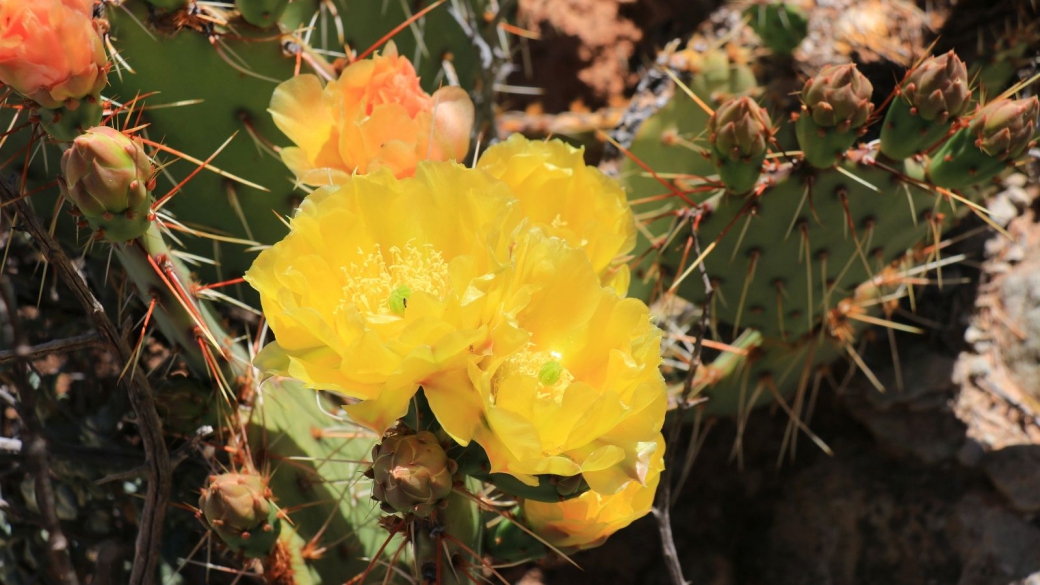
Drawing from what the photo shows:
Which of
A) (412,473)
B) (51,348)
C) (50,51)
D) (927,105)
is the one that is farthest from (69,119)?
(927,105)

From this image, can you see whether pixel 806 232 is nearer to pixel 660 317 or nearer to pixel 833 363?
pixel 660 317

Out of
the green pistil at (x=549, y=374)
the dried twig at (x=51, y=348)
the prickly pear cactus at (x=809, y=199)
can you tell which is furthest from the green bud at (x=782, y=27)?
the dried twig at (x=51, y=348)

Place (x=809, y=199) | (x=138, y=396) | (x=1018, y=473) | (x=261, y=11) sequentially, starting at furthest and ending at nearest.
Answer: (x=1018, y=473) < (x=809, y=199) < (x=261, y=11) < (x=138, y=396)

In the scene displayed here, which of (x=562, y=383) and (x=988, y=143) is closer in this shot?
(x=562, y=383)

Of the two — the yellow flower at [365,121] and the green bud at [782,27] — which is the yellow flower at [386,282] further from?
the green bud at [782,27]

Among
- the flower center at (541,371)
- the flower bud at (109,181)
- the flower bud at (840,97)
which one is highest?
the flower bud at (109,181)

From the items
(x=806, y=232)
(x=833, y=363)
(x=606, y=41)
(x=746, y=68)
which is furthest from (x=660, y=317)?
(x=606, y=41)

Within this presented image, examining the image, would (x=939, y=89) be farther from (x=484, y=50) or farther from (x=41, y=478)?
(x=41, y=478)
